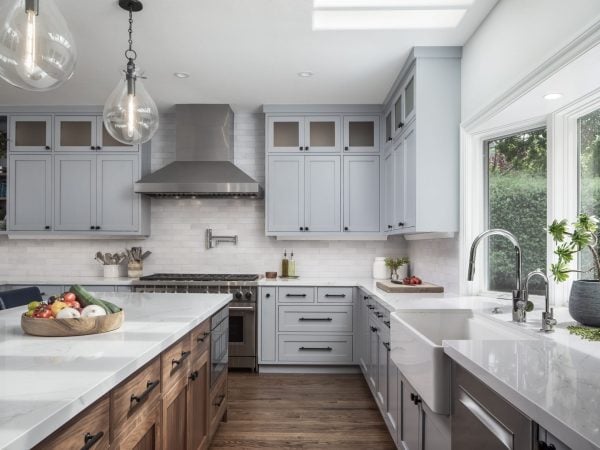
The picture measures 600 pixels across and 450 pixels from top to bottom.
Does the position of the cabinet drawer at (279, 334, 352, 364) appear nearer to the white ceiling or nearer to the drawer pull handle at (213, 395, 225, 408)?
the drawer pull handle at (213, 395, 225, 408)

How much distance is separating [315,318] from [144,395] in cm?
296

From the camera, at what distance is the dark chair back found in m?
2.83

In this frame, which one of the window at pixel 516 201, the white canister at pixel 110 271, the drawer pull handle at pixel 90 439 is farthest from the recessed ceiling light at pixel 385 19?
the white canister at pixel 110 271

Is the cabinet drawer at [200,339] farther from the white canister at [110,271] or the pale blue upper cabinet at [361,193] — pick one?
the white canister at [110,271]

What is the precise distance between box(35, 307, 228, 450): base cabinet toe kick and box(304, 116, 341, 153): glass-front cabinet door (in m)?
2.36

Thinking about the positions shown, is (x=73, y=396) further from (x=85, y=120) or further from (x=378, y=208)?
(x=85, y=120)

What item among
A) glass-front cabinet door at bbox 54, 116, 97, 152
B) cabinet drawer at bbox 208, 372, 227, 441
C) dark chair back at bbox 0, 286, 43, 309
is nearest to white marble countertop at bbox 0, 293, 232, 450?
dark chair back at bbox 0, 286, 43, 309

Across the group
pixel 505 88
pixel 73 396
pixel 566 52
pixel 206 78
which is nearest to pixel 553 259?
pixel 505 88

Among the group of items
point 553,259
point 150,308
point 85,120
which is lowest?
point 150,308

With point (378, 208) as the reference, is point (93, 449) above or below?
below

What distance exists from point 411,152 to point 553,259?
4.35ft

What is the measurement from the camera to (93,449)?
1.21m

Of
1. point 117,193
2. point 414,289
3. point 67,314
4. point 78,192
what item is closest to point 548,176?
point 414,289

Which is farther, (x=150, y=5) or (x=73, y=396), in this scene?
(x=150, y=5)
